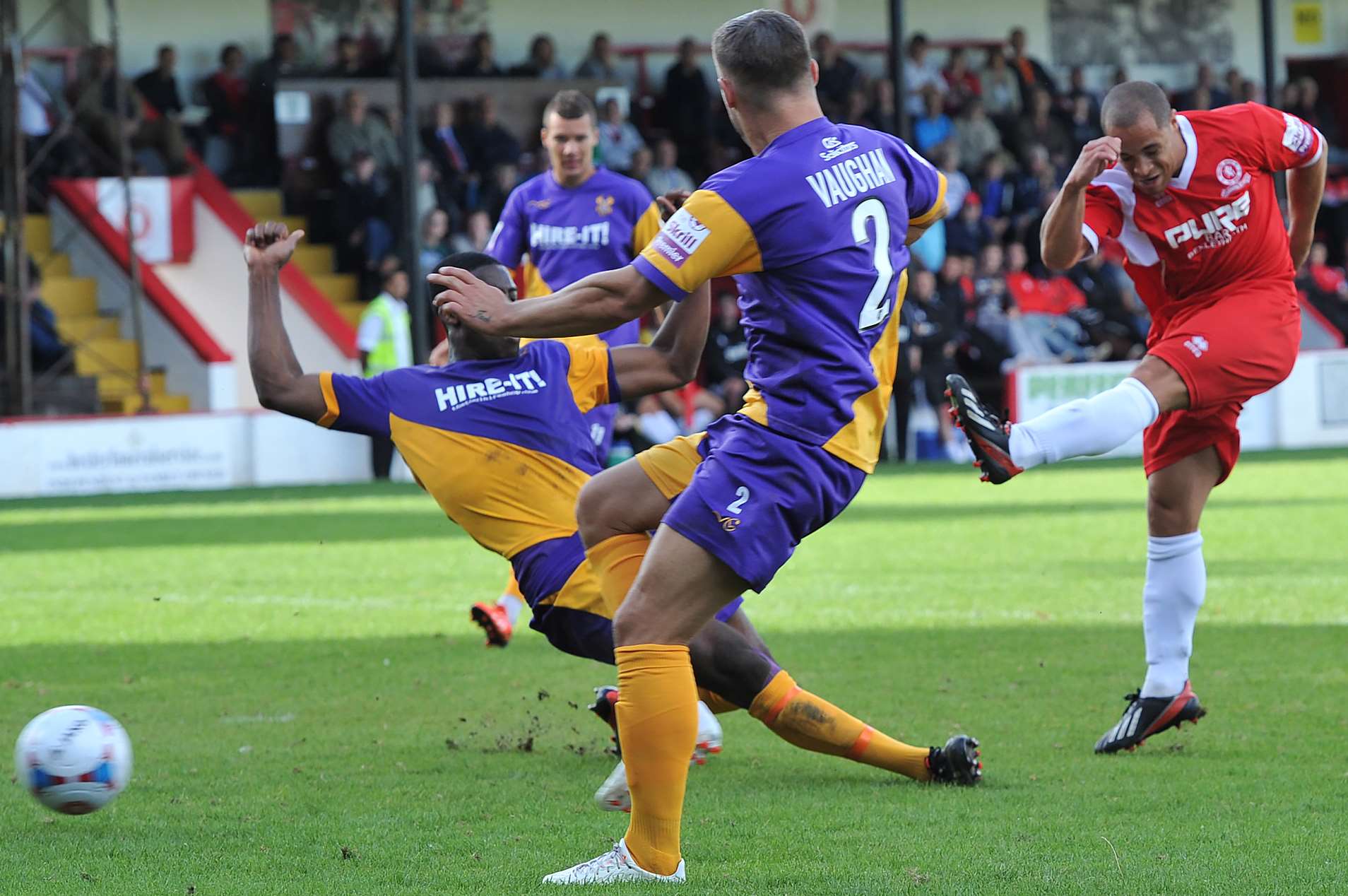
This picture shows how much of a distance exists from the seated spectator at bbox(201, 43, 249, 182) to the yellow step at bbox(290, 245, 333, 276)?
4.33 ft

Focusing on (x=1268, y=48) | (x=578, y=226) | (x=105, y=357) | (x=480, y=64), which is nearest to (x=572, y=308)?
(x=578, y=226)

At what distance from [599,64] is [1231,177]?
1988 cm

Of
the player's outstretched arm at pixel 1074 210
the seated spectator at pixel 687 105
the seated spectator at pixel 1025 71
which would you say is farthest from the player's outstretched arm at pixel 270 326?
the seated spectator at pixel 1025 71

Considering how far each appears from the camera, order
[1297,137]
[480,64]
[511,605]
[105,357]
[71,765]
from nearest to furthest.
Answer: [71,765] → [1297,137] → [511,605] → [105,357] → [480,64]

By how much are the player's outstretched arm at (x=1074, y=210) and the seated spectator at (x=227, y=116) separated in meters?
19.2

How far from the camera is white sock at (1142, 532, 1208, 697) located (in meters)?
6.09

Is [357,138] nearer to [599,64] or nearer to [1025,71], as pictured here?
[599,64]

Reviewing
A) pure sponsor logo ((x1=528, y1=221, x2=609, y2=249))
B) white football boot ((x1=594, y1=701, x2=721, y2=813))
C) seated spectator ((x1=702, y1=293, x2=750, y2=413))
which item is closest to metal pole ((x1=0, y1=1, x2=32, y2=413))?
seated spectator ((x1=702, y1=293, x2=750, y2=413))

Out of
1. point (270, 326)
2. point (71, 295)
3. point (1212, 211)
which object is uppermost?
point (1212, 211)

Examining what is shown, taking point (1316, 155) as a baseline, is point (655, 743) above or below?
below

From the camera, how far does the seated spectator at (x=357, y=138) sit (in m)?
22.8

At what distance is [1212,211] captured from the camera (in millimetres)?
5891

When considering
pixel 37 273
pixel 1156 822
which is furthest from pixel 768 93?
pixel 37 273

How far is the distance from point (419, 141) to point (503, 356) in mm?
18309
